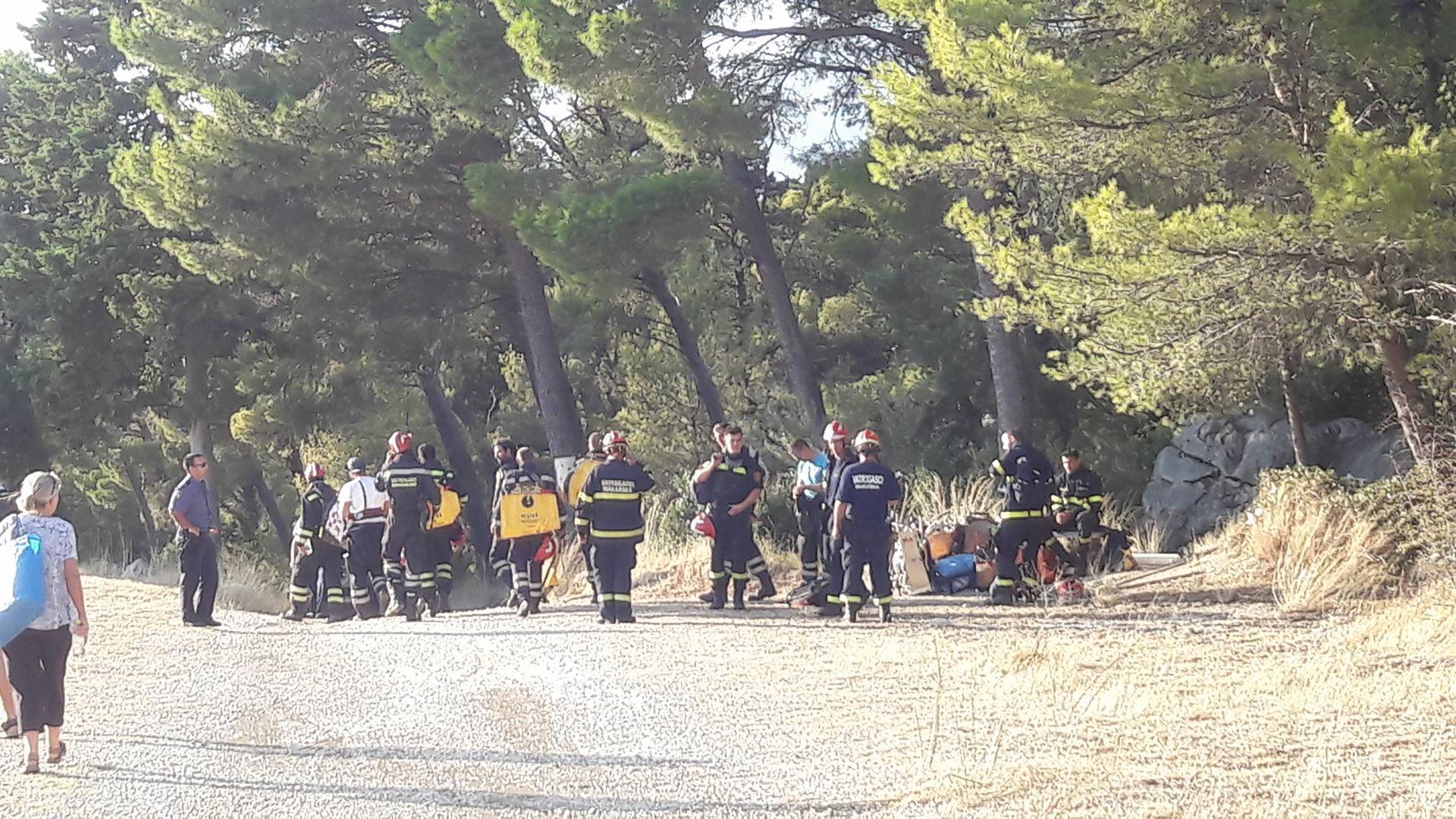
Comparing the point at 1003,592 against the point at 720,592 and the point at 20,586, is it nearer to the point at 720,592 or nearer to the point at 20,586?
the point at 720,592

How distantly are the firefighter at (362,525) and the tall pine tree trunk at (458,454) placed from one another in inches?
601

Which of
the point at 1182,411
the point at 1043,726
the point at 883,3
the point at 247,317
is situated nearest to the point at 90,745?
the point at 1043,726

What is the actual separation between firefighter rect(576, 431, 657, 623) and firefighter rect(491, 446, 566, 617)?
1255mm

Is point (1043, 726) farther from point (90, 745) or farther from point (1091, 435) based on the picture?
point (1091, 435)

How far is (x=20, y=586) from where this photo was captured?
8.02 meters

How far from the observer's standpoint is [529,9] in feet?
64.6

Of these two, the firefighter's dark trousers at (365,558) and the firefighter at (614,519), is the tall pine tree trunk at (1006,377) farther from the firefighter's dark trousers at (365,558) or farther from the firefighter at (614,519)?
the firefighter's dark trousers at (365,558)

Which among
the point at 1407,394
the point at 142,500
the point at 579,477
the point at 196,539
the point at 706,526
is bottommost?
the point at 706,526

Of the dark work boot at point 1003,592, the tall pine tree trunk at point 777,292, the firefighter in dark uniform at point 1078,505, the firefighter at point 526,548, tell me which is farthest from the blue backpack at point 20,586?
the tall pine tree trunk at point 777,292

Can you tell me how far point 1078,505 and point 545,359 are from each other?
11585mm

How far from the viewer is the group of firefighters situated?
13.7 m

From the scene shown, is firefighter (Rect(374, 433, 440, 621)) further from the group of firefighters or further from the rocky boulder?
the rocky boulder

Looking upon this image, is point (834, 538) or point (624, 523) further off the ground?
point (624, 523)

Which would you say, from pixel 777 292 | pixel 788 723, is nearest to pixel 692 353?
pixel 777 292
